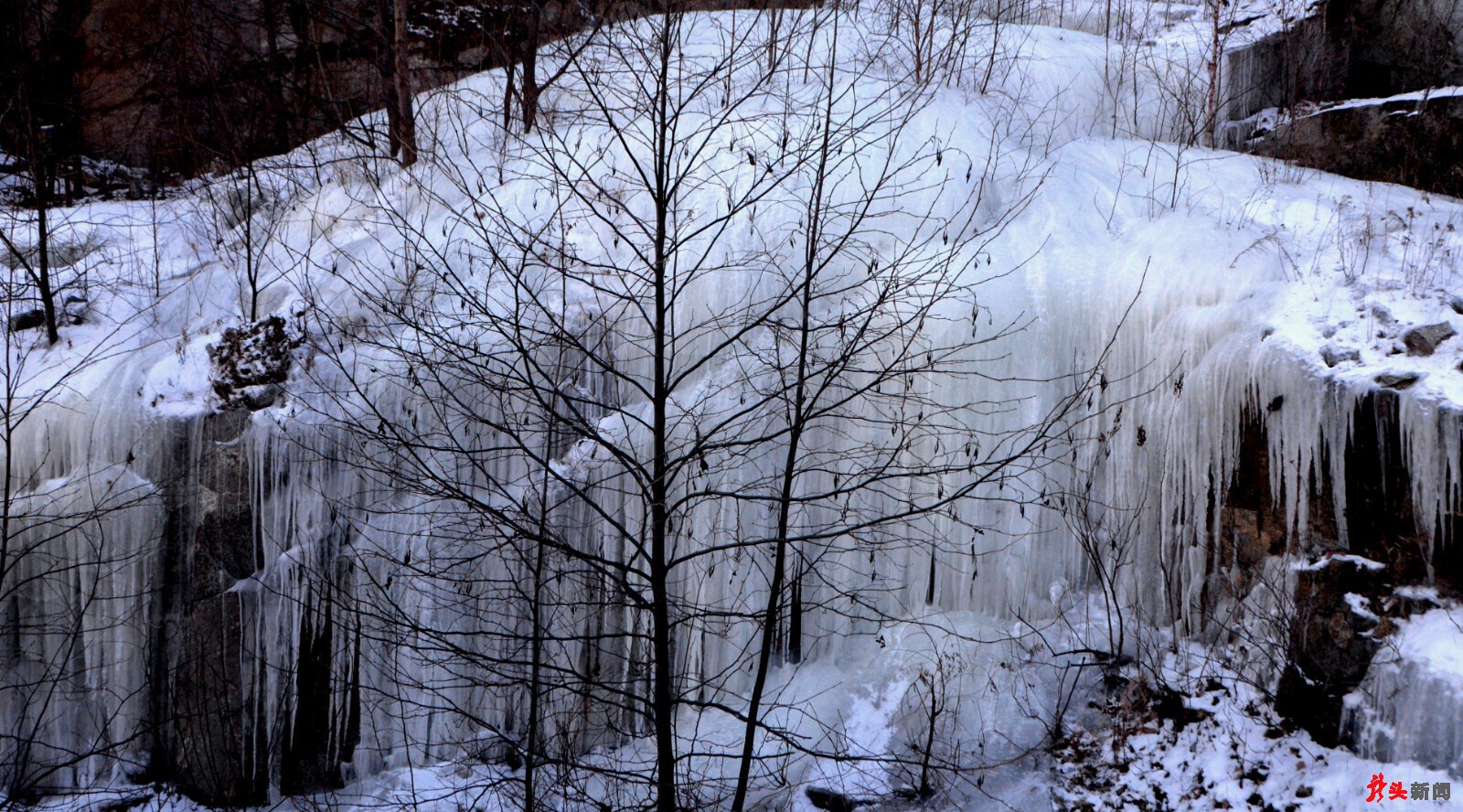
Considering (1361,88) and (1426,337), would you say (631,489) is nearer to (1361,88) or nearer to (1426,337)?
(1426,337)

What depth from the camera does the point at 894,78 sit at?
9328mm

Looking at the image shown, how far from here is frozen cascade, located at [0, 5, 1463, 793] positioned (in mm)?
6074

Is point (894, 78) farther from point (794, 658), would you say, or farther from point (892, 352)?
point (794, 658)

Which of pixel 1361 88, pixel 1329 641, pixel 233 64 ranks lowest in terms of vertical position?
pixel 1329 641

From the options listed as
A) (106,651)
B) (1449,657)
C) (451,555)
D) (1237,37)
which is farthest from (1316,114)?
(106,651)

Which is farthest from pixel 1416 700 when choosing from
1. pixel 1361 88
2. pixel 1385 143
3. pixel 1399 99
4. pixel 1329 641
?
pixel 1361 88

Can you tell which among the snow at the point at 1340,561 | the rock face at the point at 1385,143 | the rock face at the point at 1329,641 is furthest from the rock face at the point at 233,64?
the rock face at the point at 1329,641

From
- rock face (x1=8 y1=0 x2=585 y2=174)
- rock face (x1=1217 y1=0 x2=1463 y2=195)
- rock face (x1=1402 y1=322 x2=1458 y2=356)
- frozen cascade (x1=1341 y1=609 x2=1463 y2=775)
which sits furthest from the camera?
rock face (x1=8 y1=0 x2=585 y2=174)

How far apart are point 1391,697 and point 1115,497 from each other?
177 cm

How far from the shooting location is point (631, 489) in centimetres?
673

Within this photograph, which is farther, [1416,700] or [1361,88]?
[1361,88]

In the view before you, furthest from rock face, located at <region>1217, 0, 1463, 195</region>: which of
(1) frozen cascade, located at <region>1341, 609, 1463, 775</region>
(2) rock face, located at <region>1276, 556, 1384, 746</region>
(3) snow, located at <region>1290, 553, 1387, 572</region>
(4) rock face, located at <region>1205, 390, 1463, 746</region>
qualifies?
(1) frozen cascade, located at <region>1341, 609, 1463, 775</region>

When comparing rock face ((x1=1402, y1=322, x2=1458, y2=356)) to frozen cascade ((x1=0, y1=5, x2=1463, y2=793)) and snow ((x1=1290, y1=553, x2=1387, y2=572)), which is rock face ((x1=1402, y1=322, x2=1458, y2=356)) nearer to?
frozen cascade ((x1=0, y1=5, x2=1463, y2=793))

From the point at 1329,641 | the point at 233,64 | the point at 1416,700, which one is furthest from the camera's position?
the point at 233,64
